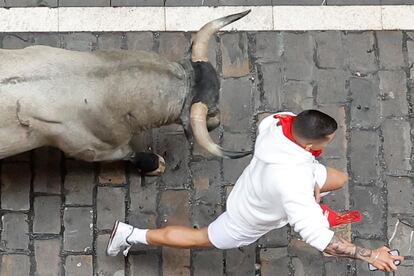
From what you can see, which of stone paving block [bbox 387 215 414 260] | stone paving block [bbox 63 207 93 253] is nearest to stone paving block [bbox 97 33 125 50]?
stone paving block [bbox 63 207 93 253]

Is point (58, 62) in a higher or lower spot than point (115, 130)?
higher

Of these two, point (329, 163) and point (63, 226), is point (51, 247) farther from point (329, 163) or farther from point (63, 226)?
A: point (329, 163)

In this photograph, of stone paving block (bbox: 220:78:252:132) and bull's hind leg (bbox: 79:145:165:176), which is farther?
stone paving block (bbox: 220:78:252:132)

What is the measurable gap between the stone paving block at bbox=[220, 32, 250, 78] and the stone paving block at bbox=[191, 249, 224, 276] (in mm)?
1646

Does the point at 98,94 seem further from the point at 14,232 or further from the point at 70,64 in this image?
the point at 14,232

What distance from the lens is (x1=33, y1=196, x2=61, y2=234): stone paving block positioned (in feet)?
22.6

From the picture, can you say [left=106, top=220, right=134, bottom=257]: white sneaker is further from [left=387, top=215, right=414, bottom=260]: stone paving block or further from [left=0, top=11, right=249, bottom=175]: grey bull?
[left=387, top=215, right=414, bottom=260]: stone paving block

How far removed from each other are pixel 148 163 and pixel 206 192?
60 cm

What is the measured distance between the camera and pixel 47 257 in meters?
6.84

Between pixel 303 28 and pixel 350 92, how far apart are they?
0.76 meters

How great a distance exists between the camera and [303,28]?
24.6 ft

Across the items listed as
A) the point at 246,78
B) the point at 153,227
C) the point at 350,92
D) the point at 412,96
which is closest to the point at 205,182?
the point at 153,227

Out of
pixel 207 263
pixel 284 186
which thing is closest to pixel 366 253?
pixel 284 186

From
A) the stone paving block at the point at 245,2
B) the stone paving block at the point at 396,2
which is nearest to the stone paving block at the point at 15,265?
the stone paving block at the point at 245,2
